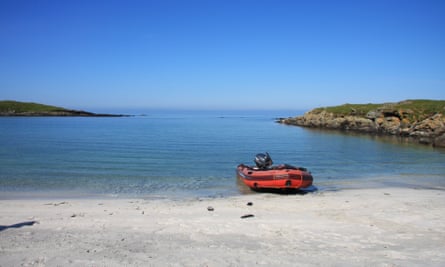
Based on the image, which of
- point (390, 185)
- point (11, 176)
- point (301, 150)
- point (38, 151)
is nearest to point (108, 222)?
point (11, 176)

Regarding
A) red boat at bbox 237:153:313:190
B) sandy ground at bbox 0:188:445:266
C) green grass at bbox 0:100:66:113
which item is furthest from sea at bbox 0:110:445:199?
green grass at bbox 0:100:66:113

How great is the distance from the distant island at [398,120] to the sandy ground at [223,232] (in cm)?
3642

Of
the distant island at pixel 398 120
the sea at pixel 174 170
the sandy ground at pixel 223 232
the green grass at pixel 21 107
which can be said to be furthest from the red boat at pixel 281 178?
the green grass at pixel 21 107

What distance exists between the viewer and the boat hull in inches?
638

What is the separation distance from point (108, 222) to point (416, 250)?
855 cm

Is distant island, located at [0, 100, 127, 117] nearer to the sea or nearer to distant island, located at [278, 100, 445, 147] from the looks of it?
distant island, located at [278, 100, 445, 147]

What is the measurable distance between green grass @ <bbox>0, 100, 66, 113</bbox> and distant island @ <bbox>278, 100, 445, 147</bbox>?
118 meters

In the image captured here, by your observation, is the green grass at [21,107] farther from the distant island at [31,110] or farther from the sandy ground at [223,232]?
the sandy ground at [223,232]

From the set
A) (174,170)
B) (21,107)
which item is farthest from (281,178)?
(21,107)

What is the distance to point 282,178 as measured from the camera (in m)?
16.2

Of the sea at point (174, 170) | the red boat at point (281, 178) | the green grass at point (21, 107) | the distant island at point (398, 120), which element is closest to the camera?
the red boat at point (281, 178)

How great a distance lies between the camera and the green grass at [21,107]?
137 meters

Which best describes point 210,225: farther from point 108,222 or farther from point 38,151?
point 38,151

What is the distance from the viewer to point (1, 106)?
139 meters
